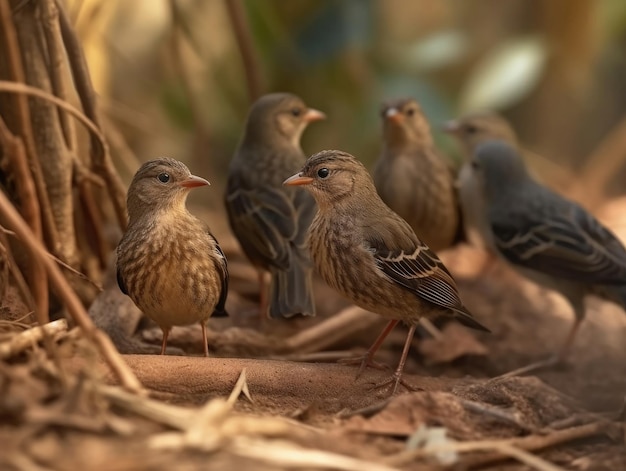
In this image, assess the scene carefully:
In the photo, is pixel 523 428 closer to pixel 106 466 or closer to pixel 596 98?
pixel 106 466

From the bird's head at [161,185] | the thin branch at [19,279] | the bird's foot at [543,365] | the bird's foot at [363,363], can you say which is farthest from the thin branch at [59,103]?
the bird's foot at [543,365]

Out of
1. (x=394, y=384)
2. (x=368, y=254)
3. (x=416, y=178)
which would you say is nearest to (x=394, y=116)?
(x=416, y=178)

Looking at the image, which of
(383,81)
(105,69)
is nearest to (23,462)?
(105,69)

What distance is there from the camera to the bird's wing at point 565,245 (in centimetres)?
599

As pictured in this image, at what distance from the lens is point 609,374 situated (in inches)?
229

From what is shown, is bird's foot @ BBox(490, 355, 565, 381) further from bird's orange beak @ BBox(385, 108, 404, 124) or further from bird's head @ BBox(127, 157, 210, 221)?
bird's head @ BBox(127, 157, 210, 221)

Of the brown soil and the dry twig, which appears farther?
the dry twig

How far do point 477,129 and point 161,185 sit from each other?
4.05 metres

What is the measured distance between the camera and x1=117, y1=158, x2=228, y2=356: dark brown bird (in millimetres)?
4516

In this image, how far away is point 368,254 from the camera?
4645 mm

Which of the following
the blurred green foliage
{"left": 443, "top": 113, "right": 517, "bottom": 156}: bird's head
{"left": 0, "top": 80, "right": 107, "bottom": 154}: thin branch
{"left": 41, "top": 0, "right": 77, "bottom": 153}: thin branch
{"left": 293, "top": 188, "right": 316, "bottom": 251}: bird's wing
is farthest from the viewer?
the blurred green foliage

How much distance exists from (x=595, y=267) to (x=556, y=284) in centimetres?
34

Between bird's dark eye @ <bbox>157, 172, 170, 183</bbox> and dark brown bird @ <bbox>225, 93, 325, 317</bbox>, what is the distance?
1.21m

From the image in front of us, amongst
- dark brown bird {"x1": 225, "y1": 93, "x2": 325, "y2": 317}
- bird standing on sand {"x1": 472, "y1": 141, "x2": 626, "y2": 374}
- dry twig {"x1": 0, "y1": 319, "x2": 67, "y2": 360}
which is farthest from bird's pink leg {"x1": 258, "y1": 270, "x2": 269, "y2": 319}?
dry twig {"x1": 0, "y1": 319, "x2": 67, "y2": 360}
